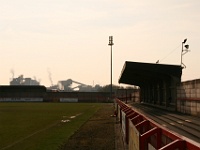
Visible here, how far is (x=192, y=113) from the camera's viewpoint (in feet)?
79.2

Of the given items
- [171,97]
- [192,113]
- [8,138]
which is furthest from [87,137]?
[171,97]

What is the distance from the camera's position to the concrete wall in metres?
22.2

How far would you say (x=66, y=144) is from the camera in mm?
19688

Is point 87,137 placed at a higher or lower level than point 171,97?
lower

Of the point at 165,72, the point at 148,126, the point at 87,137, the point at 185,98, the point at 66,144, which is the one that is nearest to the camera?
the point at 148,126

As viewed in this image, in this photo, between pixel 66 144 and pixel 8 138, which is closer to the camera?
pixel 66 144

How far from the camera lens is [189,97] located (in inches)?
958

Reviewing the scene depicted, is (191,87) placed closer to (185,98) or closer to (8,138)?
(185,98)

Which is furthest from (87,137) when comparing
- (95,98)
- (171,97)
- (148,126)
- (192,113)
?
(95,98)

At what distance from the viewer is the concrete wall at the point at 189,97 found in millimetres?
22198

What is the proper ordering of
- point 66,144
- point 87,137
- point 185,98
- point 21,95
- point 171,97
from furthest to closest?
point 21,95, point 171,97, point 185,98, point 87,137, point 66,144

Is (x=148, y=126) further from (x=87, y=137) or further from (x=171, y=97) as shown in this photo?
(x=171, y=97)

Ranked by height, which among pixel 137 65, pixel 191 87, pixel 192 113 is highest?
pixel 137 65

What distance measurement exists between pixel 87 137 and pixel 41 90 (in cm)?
Result: 12313
